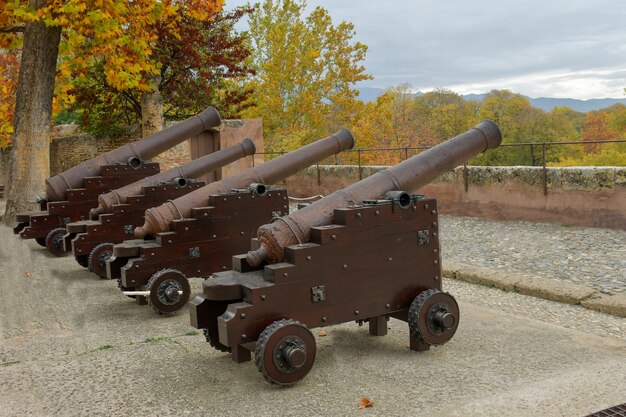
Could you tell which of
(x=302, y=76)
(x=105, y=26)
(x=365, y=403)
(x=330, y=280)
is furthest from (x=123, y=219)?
(x=302, y=76)

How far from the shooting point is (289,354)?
3475 millimetres

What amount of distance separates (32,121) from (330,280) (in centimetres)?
978

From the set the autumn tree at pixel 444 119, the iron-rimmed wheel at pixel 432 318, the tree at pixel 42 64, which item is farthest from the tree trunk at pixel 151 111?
the autumn tree at pixel 444 119

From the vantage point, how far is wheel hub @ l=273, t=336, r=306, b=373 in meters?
3.48

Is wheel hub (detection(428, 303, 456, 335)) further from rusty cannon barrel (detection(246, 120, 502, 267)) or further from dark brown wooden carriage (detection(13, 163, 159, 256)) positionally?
dark brown wooden carriage (detection(13, 163, 159, 256))

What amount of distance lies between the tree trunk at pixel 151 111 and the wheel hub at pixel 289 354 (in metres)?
11.6

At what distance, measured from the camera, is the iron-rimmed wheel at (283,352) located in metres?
3.45

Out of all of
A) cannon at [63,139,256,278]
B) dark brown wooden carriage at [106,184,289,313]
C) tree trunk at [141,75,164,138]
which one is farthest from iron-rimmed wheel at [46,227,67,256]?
tree trunk at [141,75,164,138]

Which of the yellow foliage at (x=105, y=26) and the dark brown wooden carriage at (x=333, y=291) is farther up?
the yellow foliage at (x=105, y=26)

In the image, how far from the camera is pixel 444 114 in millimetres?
41719

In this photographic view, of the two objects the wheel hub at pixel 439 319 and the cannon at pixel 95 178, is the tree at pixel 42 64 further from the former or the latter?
the wheel hub at pixel 439 319

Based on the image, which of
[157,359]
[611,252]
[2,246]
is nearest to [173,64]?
[2,246]

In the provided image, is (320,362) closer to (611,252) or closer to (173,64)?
(611,252)

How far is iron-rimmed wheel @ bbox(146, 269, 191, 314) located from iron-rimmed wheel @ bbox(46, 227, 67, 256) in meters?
3.66
